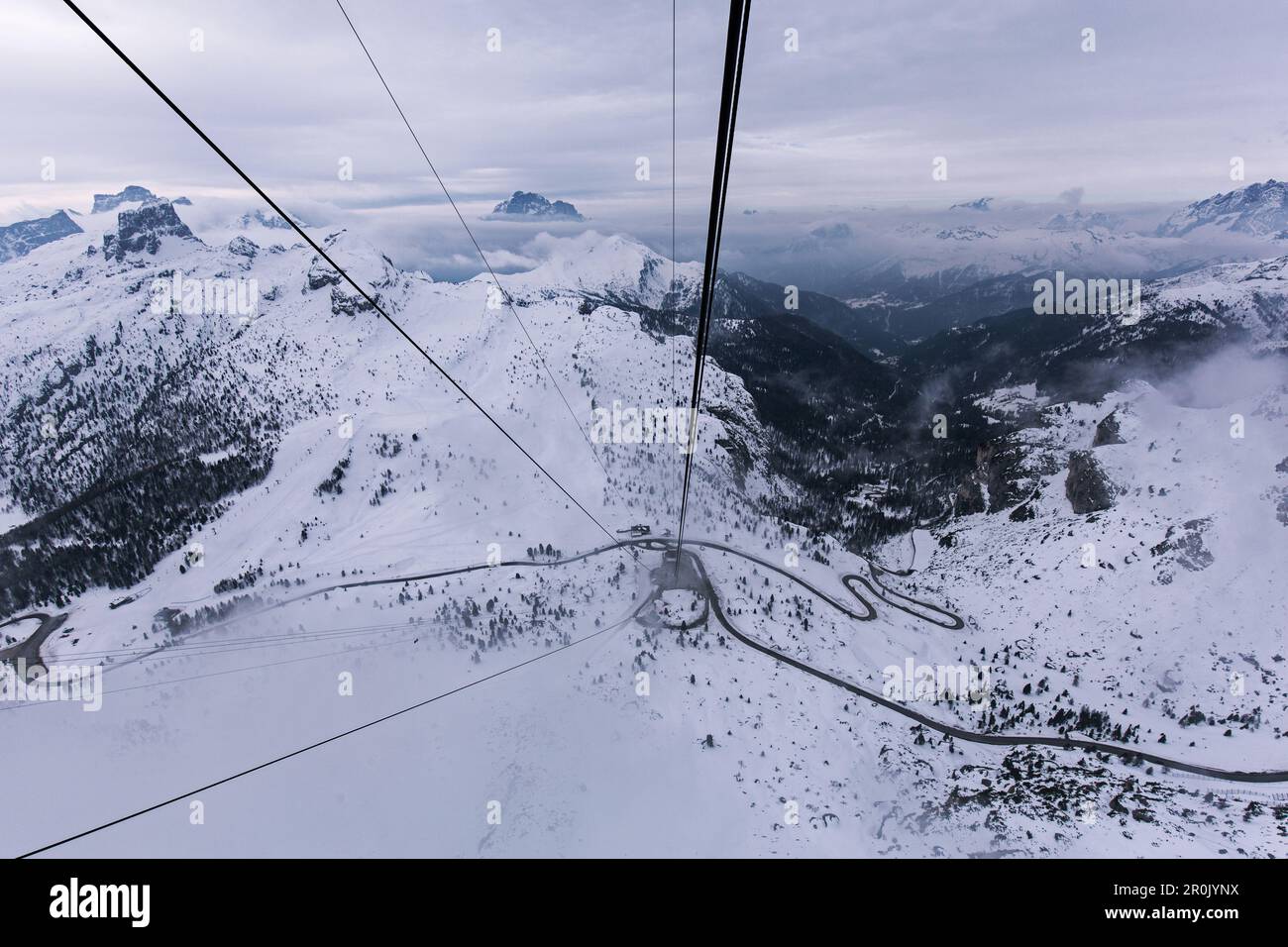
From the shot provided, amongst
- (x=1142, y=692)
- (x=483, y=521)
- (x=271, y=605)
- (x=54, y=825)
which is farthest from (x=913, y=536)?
(x=54, y=825)

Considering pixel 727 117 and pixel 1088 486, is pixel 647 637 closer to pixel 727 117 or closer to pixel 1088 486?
pixel 727 117

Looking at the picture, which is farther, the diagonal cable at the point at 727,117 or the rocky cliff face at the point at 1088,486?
the rocky cliff face at the point at 1088,486

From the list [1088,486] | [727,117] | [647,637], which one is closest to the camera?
[727,117]

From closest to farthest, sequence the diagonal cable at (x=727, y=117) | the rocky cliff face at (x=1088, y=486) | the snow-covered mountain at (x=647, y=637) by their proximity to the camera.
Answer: the diagonal cable at (x=727, y=117), the snow-covered mountain at (x=647, y=637), the rocky cliff face at (x=1088, y=486)

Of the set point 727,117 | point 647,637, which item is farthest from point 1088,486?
point 727,117

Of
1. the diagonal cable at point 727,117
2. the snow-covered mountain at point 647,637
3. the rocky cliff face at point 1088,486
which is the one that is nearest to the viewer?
the diagonal cable at point 727,117

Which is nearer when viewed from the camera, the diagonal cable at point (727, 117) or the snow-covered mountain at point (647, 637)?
the diagonal cable at point (727, 117)

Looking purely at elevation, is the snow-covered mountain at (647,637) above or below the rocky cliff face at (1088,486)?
below

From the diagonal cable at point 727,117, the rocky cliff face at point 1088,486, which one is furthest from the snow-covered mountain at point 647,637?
the diagonal cable at point 727,117

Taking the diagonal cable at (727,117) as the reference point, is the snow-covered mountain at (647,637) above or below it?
below

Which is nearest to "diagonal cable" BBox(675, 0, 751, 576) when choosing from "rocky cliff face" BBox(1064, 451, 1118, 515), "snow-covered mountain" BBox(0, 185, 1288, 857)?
"snow-covered mountain" BBox(0, 185, 1288, 857)

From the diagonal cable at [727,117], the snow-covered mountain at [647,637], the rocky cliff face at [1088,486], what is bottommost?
the snow-covered mountain at [647,637]

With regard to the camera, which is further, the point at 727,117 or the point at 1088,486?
the point at 1088,486

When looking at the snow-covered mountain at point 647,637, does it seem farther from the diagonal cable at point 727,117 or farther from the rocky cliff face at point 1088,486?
the diagonal cable at point 727,117
